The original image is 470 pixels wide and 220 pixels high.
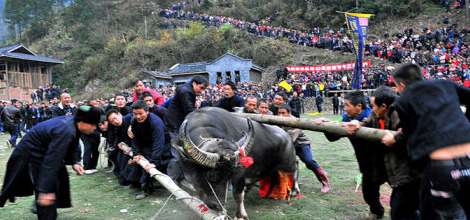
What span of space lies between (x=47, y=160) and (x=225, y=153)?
2.07m

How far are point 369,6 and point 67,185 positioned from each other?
49.2 m

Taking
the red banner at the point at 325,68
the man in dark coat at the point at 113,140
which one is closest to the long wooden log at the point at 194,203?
the man in dark coat at the point at 113,140

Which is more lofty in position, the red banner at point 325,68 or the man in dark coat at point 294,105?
the red banner at point 325,68

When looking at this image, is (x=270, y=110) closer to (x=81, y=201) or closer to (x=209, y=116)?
(x=209, y=116)

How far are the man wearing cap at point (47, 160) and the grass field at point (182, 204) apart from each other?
106 centimetres

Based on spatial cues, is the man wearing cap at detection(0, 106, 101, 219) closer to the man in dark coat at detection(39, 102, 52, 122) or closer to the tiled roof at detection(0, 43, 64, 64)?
the man in dark coat at detection(39, 102, 52, 122)

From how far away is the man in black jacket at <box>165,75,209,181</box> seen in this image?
6.19 meters

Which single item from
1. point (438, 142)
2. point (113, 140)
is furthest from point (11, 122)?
point (438, 142)

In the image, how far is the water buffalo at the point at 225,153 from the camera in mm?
4230

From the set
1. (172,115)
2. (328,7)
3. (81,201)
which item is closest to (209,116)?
(172,115)

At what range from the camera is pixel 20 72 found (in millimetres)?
36500

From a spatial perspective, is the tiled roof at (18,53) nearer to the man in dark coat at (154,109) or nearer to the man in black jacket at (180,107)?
the man in dark coat at (154,109)

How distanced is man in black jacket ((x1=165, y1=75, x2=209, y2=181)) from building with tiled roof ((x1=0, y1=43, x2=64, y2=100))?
34.7m

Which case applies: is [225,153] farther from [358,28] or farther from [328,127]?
[358,28]
